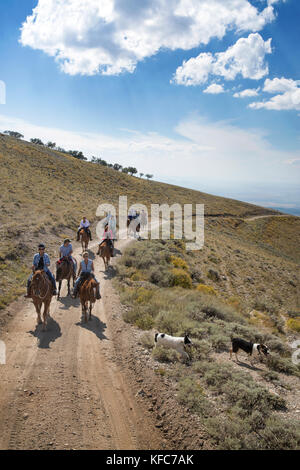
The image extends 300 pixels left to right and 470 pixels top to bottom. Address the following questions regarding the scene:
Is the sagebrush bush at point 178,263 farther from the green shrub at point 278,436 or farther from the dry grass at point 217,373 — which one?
the green shrub at point 278,436

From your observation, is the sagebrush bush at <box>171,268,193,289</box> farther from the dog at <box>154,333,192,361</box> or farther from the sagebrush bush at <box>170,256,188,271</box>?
the dog at <box>154,333,192,361</box>

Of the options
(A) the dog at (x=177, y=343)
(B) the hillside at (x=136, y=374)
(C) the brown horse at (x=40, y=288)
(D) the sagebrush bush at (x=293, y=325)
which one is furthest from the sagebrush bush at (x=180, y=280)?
(C) the brown horse at (x=40, y=288)

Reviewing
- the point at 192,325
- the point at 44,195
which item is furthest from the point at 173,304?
the point at 44,195

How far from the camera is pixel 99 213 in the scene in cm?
3794

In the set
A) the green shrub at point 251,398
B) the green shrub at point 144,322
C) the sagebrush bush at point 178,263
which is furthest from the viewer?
the sagebrush bush at point 178,263

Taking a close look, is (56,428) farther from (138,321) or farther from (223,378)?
(138,321)

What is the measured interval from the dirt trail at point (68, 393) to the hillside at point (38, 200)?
3.64 m

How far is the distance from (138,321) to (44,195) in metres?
33.5

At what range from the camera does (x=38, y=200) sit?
35.2m

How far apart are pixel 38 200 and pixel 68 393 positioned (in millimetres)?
32375

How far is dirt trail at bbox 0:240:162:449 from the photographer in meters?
5.69

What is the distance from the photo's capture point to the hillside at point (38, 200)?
55.2ft

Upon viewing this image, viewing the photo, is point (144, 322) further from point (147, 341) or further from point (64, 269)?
point (64, 269)

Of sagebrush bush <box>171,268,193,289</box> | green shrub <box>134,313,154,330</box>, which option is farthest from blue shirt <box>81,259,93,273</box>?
sagebrush bush <box>171,268,193,289</box>
